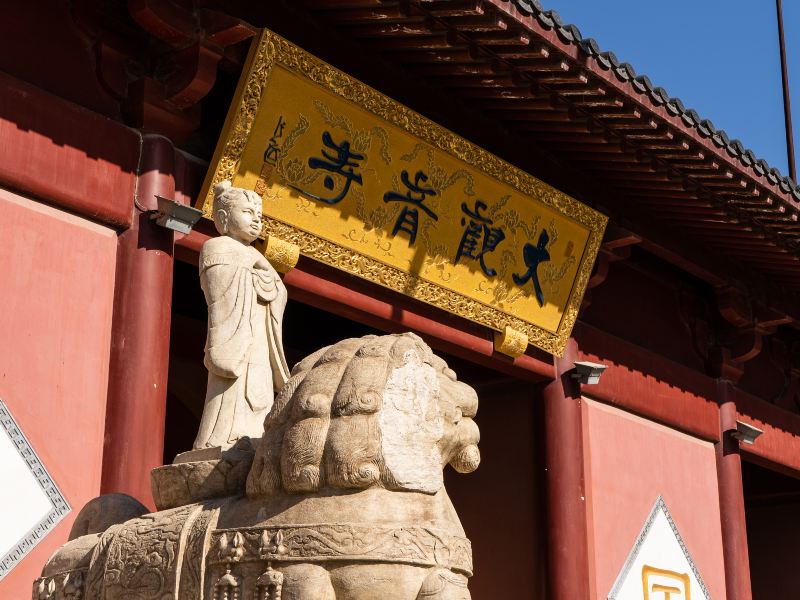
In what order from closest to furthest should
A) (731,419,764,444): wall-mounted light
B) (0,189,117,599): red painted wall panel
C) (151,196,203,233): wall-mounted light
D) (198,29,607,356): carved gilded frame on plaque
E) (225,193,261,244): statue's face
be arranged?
(225,193,261,244): statue's face
(0,189,117,599): red painted wall panel
(151,196,203,233): wall-mounted light
(198,29,607,356): carved gilded frame on plaque
(731,419,764,444): wall-mounted light

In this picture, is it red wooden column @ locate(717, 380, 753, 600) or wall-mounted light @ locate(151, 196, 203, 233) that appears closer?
wall-mounted light @ locate(151, 196, 203, 233)

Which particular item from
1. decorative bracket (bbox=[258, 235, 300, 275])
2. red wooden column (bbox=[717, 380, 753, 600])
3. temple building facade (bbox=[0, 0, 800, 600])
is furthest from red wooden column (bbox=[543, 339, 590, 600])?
decorative bracket (bbox=[258, 235, 300, 275])

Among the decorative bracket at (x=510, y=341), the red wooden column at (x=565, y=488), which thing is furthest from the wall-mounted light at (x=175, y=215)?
the red wooden column at (x=565, y=488)

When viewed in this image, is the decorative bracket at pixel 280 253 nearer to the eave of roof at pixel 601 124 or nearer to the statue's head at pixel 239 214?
the eave of roof at pixel 601 124

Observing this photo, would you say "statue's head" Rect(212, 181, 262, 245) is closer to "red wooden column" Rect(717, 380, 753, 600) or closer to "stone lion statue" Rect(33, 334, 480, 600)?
"stone lion statue" Rect(33, 334, 480, 600)

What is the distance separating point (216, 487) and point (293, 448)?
1.71ft

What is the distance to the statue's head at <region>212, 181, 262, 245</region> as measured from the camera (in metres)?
4.84

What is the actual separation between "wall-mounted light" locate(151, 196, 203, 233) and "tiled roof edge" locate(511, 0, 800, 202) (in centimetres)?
195

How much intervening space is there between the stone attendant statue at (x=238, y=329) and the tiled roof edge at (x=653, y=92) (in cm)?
249

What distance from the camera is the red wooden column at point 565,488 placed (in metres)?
8.54

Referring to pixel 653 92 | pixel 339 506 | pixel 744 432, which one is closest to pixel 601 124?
pixel 653 92

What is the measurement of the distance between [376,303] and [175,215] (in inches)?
64.0

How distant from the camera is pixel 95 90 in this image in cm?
646

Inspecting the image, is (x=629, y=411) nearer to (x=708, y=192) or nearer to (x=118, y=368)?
(x=708, y=192)
